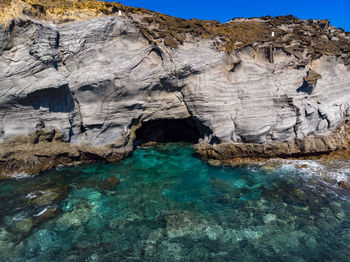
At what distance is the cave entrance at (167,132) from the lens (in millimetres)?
23672

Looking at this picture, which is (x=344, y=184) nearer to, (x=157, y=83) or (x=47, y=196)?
(x=157, y=83)

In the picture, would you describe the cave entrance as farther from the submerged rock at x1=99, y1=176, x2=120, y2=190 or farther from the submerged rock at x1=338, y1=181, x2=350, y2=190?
the submerged rock at x1=338, y1=181, x2=350, y2=190

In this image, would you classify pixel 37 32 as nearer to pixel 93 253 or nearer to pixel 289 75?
pixel 93 253

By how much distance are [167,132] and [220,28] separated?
38.1 ft

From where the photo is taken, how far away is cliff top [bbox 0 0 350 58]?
54.4 feet

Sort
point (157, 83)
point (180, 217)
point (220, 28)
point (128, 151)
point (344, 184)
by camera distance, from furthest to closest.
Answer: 1. point (220, 28)
2. point (128, 151)
3. point (157, 83)
4. point (344, 184)
5. point (180, 217)

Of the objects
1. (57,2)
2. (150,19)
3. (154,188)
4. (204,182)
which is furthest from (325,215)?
(57,2)

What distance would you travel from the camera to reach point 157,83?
59.7 ft

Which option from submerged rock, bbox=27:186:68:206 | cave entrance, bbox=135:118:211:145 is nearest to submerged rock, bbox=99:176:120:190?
submerged rock, bbox=27:186:68:206

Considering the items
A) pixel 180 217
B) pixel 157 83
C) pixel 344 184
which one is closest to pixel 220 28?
pixel 157 83

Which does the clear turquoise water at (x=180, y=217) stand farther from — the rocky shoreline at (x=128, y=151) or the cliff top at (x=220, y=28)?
the cliff top at (x=220, y=28)

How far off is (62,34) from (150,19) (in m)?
6.95

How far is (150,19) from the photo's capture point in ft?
61.3

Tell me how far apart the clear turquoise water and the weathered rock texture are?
277 cm
